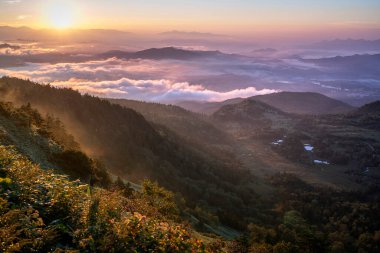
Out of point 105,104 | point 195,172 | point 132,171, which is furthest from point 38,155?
point 195,172

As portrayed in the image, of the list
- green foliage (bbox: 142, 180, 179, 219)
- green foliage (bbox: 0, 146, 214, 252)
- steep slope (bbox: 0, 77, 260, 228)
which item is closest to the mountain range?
green foliage (bbox: 0, 146, 214, 252)

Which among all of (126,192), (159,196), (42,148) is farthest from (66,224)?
(159,196)

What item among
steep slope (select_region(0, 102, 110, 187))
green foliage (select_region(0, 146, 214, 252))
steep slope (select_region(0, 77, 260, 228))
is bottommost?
steep slope (select_region(0, 77, 260, 228))

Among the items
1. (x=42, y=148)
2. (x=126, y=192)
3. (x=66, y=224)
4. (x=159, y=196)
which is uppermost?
(x=66, y=224)

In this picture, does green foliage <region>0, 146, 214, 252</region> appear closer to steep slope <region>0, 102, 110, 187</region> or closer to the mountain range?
the mountain range

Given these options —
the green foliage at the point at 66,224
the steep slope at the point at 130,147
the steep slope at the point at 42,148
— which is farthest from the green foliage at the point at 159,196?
the steep slope at the point at 130,147

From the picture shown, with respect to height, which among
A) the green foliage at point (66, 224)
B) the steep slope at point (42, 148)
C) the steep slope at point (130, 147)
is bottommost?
the steep slope at point (130, 147)

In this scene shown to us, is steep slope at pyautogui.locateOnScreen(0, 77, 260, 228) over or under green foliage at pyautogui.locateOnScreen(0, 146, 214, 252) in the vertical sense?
under

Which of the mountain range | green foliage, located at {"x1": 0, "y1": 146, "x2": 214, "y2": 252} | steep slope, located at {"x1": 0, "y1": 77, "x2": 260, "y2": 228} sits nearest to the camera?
green foliage, located at {"x1": 0, "y1": 146, "x2": 214, "y2": 252}

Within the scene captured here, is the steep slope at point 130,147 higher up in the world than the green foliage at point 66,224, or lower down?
lower down

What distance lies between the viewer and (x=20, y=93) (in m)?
80.4

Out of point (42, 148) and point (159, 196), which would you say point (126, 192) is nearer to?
point (159, 196)

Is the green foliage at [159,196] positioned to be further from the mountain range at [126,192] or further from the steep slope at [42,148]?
the steep slope at [42,148]

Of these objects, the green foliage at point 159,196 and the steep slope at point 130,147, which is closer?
the green foliage at point 159,196
